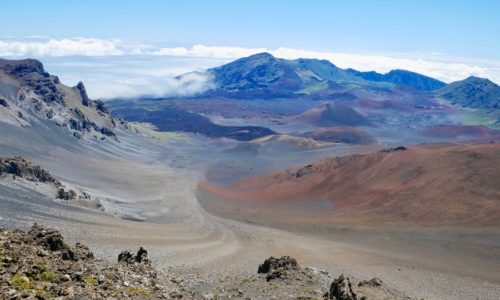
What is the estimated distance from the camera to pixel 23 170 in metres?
72.1

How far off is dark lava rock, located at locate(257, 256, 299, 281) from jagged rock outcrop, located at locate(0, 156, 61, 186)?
49.8 m

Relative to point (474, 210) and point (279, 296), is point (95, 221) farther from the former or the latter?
A: point (474, 210)

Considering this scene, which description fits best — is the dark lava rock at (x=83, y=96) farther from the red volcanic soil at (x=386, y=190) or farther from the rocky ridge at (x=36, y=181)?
the rocky ridge at (x=36, y=181)

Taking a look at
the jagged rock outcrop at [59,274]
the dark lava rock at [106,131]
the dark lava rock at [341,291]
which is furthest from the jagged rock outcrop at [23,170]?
the dark lava rock at [106,131]

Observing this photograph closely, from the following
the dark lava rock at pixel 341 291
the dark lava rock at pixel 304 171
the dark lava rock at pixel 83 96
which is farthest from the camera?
the dark lava rock at pixel 83 96

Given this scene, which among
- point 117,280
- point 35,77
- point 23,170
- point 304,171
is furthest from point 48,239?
point 35,77

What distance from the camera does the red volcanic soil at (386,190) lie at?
70.2 meters

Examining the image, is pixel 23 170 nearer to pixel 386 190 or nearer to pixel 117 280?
pixel 117 280

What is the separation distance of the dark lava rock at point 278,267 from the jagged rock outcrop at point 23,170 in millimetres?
49752

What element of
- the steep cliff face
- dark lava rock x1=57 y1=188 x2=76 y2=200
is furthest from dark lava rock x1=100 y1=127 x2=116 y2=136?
dark lava rock x1=57 y1=188 x2=76 y2=200

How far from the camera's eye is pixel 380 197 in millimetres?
82000

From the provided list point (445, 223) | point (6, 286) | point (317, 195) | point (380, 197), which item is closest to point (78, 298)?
point (6, 286)

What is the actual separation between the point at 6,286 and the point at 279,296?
14.4 meters

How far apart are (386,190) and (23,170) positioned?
2290 inches
